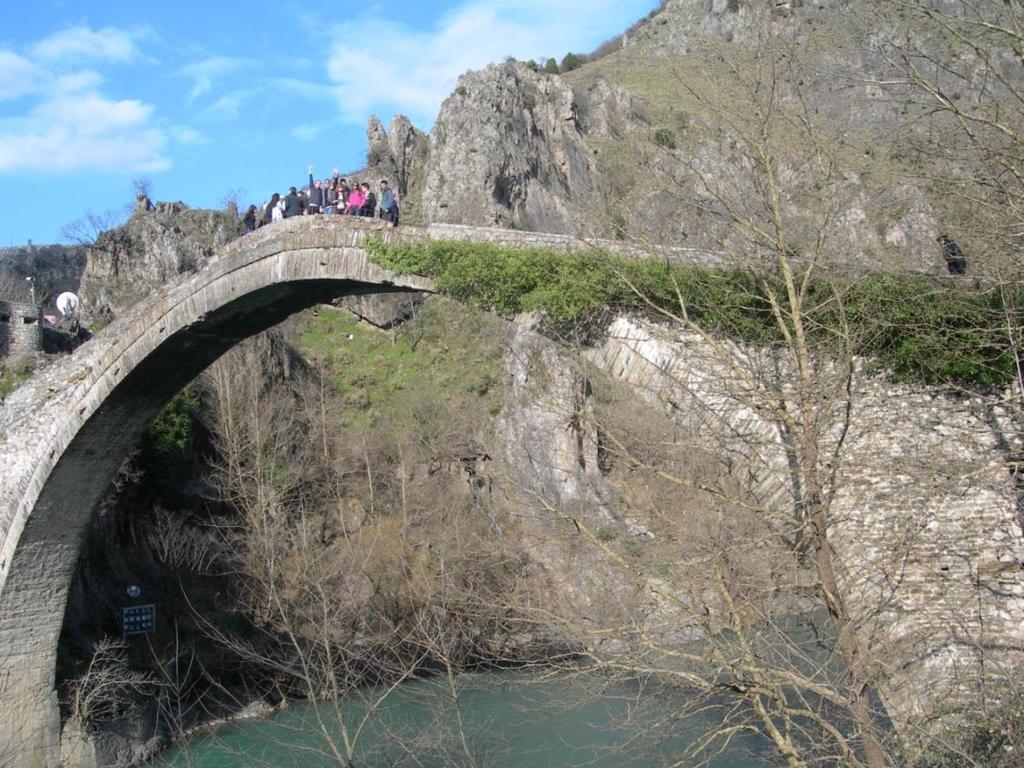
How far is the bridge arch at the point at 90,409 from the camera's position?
32.4 ft

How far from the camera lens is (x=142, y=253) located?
2922cm

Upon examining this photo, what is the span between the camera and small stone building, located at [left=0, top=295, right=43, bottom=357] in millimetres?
17344

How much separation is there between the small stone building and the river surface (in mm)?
7279

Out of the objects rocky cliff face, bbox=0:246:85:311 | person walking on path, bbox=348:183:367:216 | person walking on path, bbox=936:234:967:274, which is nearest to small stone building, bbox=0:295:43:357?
person walking on path, bbox=348:183:367:216

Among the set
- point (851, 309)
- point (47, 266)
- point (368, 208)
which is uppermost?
point (47, 266)

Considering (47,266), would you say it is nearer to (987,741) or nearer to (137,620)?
(137,620)

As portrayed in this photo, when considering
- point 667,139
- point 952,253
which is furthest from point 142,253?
point 952,253

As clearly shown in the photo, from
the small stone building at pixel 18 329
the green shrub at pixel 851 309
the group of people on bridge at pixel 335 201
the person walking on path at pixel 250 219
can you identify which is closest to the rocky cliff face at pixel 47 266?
the small stone building at pixel 18 329

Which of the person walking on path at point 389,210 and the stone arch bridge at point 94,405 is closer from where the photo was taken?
the person walking on path at point 389,210

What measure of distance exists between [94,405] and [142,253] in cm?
1936

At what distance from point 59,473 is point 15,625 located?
Result: 211cm

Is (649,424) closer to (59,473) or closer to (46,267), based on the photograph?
(59,473)

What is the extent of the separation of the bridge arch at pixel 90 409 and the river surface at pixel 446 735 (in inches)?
81.9

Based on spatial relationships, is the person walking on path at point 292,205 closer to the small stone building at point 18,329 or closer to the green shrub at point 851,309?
the green shrub at point 851,309
